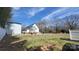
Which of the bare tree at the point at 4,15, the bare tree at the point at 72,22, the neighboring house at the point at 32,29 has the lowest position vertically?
the neighboring house at the point at 32,29

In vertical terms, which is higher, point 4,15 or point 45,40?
point 4,15

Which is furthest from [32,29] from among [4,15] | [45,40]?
[4,15]

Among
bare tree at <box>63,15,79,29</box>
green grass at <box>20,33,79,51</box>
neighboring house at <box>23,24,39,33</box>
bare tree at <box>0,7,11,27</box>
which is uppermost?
bare tree at <box>0,7,11,27</box>

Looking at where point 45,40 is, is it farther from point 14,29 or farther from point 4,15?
point 4,15

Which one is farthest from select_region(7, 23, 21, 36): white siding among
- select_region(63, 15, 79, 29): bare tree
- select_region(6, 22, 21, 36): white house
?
select_region(63, 15, 79, 29): bare tree

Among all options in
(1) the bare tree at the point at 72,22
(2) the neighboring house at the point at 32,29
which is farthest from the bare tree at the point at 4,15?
(1) the bare tree at the point at 72,22

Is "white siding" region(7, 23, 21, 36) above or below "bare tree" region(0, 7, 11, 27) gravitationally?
below

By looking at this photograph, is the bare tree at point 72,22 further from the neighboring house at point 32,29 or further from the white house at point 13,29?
the white house at point 13,29

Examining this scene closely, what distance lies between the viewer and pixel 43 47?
54.4 inches

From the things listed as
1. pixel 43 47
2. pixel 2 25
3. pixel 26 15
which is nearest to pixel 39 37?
pixel 43 47

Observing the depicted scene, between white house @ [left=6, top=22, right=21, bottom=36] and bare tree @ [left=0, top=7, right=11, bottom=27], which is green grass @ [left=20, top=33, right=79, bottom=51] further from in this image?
bare tree @ [left=0, top=7, right=11, bottom=27]

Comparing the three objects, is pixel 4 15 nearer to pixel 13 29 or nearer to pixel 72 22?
pixel 13 29
